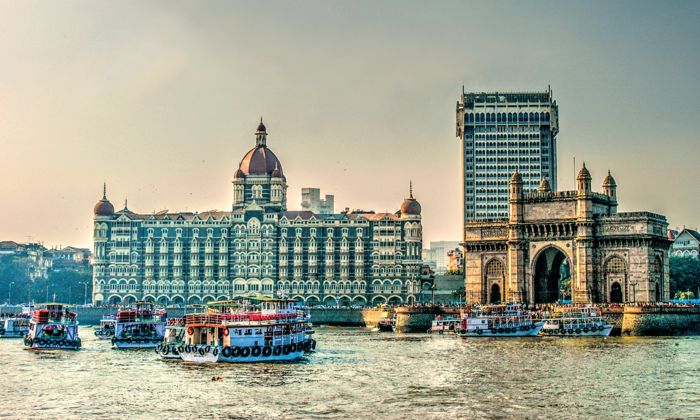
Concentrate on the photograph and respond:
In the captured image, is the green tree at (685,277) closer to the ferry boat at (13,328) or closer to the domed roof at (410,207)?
the domed roof at (410,207)

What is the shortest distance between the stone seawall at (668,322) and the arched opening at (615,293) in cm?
1432

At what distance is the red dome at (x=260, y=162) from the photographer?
193125 mm

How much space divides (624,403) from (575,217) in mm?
72086

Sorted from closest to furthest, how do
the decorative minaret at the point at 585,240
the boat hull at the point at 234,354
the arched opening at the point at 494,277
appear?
1. the boat hull at the point at 234,354
2. the decorative minaret at the point at 585,240
3. the arched opening at the point at 494,277

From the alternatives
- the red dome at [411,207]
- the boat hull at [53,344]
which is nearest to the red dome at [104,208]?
the red dome at [411,207]

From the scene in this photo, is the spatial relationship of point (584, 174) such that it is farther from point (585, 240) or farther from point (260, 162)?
point (260, 162)

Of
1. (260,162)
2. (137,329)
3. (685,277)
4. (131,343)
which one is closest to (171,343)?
(131,343)

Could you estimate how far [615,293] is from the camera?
127875 mm

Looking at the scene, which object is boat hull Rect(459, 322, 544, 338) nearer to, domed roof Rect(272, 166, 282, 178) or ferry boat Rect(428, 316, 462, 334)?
ferry boat Rect(428, 316, 462, 334)

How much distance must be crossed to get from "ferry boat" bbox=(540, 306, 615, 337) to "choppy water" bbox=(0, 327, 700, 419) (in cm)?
1686

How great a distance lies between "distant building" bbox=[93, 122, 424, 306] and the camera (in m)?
182

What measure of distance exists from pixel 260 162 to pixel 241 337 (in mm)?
114363

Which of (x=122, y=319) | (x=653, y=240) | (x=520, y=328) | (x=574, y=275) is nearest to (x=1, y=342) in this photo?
(x=122, y=319)

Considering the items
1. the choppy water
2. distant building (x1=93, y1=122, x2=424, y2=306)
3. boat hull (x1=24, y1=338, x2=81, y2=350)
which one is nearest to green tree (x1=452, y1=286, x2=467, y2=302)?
distant building (x1=93, y1=122, x2=424, y2=306)
